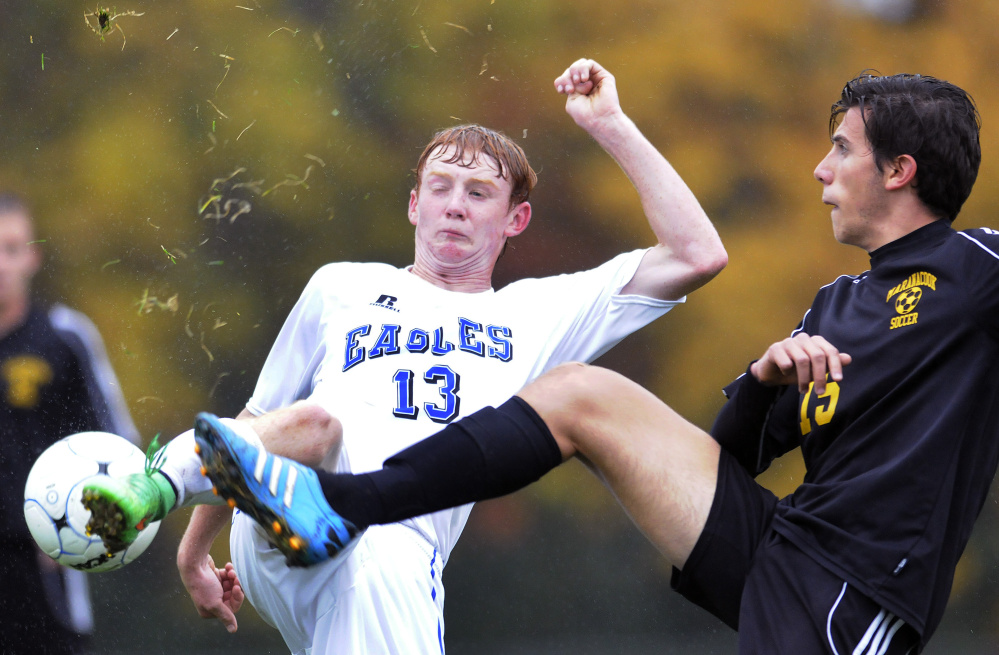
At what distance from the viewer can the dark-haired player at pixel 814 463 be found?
6.40 feet

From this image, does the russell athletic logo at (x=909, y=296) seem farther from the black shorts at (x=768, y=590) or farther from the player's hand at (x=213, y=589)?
the player's hand at (x=213, y=589)

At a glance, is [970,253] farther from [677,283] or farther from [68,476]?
[68,476]

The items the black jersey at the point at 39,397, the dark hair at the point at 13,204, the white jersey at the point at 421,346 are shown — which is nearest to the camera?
the white jersey at the point at 421,346

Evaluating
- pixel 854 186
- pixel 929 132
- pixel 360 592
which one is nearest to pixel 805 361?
pixel 854 186

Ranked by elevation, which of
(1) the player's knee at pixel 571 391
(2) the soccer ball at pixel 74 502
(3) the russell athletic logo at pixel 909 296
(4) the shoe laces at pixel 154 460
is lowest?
(2) the soccer ball at pixel 74 502

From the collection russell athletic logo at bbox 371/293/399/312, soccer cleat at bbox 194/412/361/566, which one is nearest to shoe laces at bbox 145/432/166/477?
soccer cleat at bbox 194/412/361/566

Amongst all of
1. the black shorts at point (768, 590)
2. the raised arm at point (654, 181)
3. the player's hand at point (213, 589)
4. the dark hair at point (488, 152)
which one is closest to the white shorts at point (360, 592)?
the player's hand at point (213, 589)

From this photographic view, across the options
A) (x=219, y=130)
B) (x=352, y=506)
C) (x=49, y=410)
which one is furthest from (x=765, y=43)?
(x=352, y=506)

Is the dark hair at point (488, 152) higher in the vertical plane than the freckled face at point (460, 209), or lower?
higher

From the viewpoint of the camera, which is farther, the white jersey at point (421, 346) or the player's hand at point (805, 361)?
the white jersey at point (421, 346)

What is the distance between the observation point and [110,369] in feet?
15.3

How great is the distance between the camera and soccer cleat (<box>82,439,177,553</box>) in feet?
6.27

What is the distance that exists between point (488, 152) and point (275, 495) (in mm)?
1578

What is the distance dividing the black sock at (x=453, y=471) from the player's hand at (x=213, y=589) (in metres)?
1.04
